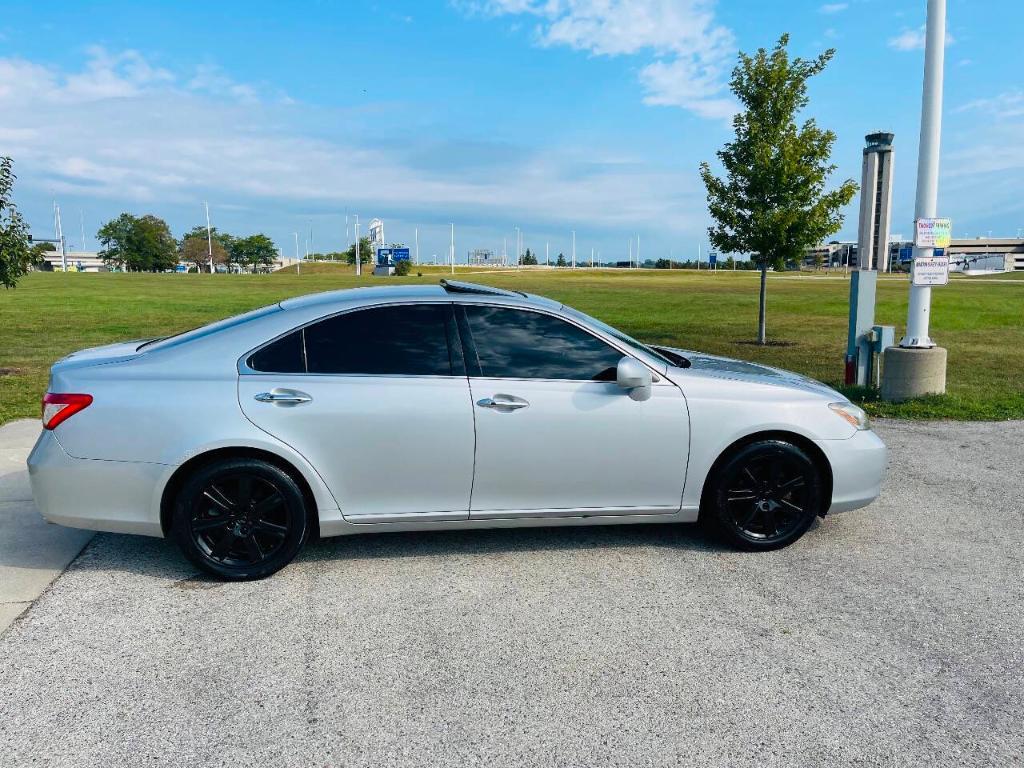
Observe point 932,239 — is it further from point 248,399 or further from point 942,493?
point 248,399

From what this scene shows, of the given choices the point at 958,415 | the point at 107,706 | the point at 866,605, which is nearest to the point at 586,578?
the point at 866,605

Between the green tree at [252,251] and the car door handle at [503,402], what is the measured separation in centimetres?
15048

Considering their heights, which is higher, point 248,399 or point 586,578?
point 248,399

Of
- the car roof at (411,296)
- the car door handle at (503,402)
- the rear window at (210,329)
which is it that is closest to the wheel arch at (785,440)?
the car door handle at (503,402)

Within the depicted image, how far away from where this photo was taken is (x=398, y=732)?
2.89 m

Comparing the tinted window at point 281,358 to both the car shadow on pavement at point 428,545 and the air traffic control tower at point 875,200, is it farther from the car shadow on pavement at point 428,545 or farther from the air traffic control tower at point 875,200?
the air traffic control tower at point 875,200

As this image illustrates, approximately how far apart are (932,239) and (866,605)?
20.5 ft

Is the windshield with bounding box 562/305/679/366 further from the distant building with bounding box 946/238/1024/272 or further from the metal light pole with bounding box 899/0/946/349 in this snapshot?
the distant building with bounding box 946/238/1024/272

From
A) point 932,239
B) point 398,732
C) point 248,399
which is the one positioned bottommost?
point 398,732

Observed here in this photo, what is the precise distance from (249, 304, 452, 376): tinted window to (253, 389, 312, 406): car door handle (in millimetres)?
144

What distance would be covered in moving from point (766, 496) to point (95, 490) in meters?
3.67

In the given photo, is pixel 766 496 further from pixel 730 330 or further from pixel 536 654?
pixel 730 330

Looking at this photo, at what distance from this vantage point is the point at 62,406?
409 cm

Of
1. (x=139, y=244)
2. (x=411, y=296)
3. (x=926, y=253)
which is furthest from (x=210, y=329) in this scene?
(x=139, y=244)
